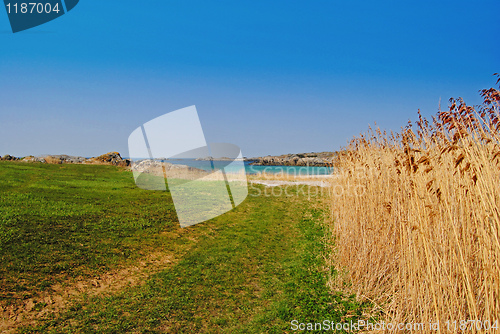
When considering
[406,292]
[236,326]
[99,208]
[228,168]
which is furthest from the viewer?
[228,168]

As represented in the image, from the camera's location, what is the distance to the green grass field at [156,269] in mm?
3824

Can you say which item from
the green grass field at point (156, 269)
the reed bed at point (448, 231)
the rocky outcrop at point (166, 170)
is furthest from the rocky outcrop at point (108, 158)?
the reed bed at point (448, 231)

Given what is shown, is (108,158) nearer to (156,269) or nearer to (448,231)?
(156,269)

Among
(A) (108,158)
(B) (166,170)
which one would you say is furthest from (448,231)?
(A) (108,158)

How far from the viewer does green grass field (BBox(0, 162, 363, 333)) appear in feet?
12.5

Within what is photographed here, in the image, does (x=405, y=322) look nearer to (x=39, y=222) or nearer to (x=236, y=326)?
(x=236, y=326)

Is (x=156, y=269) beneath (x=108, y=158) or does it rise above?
beneath

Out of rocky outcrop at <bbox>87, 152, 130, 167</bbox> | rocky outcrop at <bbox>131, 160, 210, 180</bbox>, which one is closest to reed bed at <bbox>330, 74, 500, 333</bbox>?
rocky outcrop at <bbox>131, 160, 210, 180</bbox>

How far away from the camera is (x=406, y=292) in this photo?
A: 3.02m

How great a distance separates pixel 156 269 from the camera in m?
5.48

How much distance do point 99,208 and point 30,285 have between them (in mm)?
4492

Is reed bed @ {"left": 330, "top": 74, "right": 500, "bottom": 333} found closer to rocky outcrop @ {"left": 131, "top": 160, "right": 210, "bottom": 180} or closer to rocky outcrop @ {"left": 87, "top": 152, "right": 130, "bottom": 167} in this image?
rocky outcrop @ {"left": 131, "top": 160, "right": 210, "bottom": 180}

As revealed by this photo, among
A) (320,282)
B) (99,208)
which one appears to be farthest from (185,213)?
(320,282)

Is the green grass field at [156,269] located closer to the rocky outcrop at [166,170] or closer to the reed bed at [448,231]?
the reed bed at [448,231]
